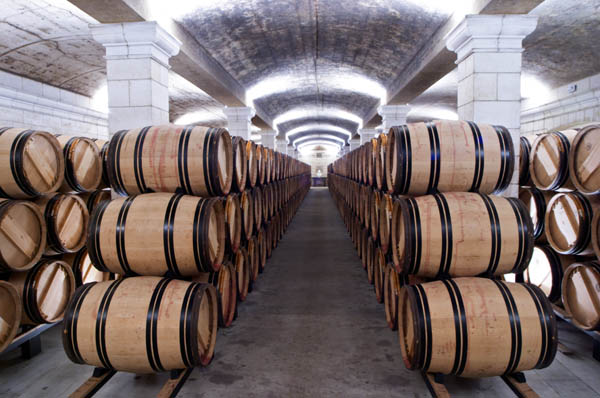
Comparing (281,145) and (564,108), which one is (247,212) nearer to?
(564,108)

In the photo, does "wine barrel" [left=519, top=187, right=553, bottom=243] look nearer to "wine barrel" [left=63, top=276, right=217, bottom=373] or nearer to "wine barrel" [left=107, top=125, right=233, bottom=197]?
"wine barrel" [left=107, top=125, right=233, bottom=197]

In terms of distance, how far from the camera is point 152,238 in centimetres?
278

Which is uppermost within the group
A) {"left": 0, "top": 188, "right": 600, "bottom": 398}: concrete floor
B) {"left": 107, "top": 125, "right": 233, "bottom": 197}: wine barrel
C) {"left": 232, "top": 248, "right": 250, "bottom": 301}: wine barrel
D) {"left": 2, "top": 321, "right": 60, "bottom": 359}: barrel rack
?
{"left": 107, "top": 125, "right": 233, "bottom": 197}: wine barrel

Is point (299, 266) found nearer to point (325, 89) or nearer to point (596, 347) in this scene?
point (596, 347)

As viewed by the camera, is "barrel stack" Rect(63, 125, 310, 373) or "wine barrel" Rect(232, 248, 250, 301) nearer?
"barrel stack" Rect(63, 125, 310, 373)

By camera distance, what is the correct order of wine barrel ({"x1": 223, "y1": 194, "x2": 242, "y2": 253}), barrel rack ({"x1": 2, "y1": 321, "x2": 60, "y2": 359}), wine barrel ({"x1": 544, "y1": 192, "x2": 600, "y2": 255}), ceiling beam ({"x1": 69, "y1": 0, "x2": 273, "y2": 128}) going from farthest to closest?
ceiling beam ({"x1": 69, "y1": 0, "x2": 273, "y2": 128}) → wine barrel ({"x1": 223, "y1": 194, "x2": 242, "y2": 253}) → wine barrel ({"x1": 544, "y1": 192, "x2": 600, "y2": 255}) → barrel rack ({"x1": 2, "y1": 321, "x2": 60, "y2": 359})

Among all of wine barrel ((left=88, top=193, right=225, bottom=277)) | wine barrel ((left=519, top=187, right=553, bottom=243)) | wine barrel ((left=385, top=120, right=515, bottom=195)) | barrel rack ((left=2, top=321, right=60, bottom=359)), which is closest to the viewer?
wine barrel ((left=88, top=193, right=225, bottom=277))

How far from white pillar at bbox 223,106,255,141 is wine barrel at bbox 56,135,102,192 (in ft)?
24.1

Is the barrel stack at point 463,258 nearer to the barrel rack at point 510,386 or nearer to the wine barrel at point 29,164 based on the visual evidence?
the barrel rack at point 510,386

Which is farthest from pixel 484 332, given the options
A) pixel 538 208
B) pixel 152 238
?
pixel 538 208

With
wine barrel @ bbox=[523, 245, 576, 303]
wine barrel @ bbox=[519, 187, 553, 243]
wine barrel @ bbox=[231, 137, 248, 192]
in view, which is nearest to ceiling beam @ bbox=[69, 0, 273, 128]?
wine barrel @ bbox=[231, 137, 248, 192]

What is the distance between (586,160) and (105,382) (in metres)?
4.73

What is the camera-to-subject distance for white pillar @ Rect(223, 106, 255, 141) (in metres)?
11.4

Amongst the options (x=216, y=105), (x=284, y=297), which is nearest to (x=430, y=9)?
(x=284, y=297)
